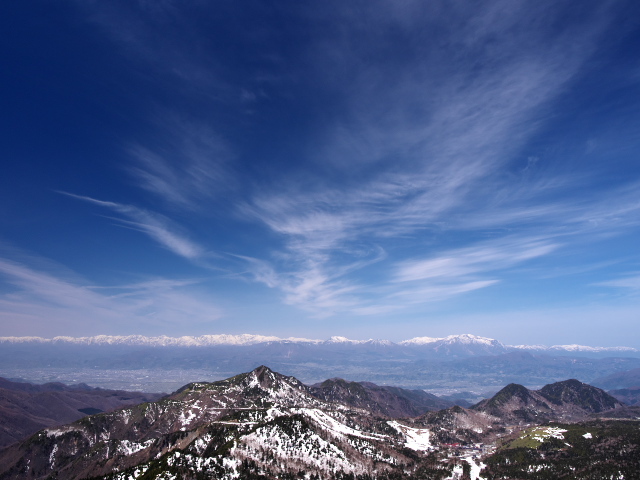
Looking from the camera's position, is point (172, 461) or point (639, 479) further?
point (639, 479)

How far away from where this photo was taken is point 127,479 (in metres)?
150

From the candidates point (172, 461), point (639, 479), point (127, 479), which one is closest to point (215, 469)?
point (172, 461)

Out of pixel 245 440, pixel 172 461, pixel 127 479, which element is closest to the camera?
pixel 127 479

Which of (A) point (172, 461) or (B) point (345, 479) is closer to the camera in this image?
(A) point (172, 461)

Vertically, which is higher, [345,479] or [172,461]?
[172,461]

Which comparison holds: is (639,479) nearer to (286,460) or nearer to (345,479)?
(345,479)

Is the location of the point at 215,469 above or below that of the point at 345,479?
above

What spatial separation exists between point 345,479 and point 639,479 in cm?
16973

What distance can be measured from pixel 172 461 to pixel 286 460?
2546 inches

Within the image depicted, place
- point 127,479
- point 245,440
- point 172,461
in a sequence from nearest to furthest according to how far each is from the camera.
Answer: point 127,479 < point 172,461 < point 245,440

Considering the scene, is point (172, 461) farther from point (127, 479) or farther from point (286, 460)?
point (286, 460)

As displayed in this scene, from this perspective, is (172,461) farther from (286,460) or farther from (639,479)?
(639,479)

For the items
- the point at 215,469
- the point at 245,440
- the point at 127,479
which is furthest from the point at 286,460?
the point at 127,479

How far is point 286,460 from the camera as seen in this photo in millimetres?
197000
